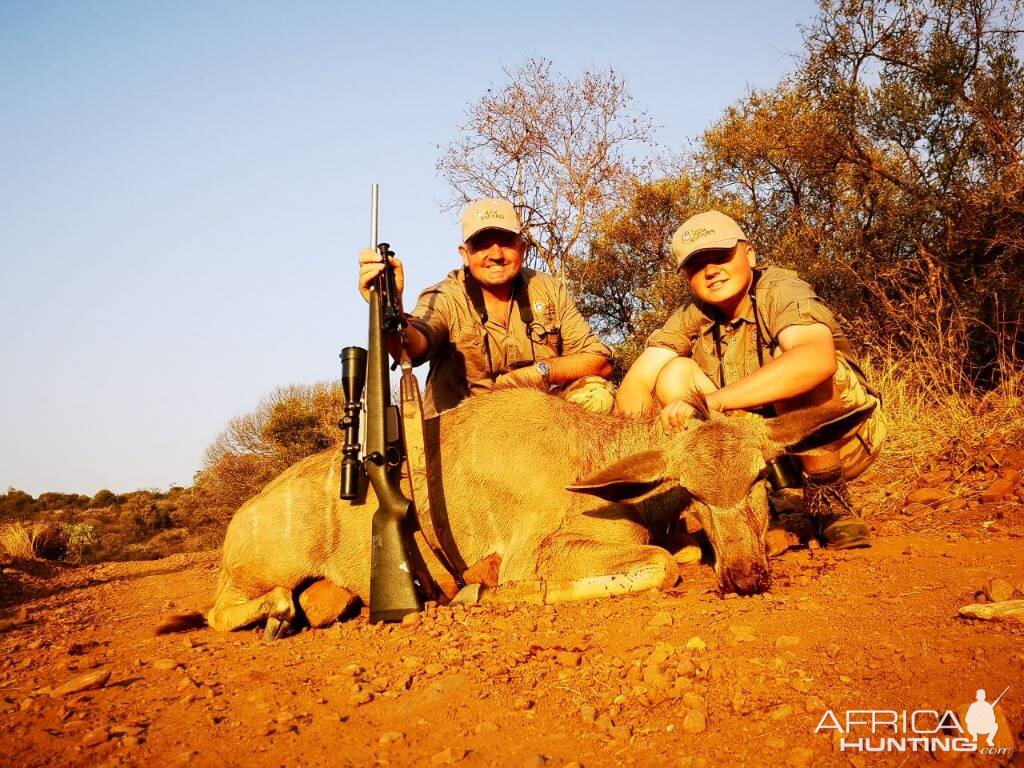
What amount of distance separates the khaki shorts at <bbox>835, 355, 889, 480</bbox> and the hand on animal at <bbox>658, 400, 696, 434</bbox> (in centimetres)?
146

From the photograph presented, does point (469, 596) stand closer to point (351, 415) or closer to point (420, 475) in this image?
point (420, 475)

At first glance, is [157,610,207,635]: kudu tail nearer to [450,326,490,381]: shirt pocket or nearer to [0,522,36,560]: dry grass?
[450,326,490,381]: shirt pocket

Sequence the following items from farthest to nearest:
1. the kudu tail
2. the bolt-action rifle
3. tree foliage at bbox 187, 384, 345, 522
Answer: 1. tree foliage at bbox 187, 384, 345, 522
2. the kudu tail
3. the bolt-action rifle

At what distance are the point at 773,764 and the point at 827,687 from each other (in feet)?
1.73

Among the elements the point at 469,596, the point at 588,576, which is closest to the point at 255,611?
the point at 469,596

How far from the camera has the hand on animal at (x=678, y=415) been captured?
5105mm

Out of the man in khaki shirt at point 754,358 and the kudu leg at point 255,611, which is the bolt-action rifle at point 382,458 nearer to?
the kudu leg at point 255,611

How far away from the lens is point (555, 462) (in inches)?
212

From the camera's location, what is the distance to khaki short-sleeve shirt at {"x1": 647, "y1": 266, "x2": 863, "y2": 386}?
18.0 ft

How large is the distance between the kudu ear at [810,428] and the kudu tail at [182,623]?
13.9ft

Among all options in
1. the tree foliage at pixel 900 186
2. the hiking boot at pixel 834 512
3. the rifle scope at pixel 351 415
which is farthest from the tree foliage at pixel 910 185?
the rifle scope at pixel 351 415

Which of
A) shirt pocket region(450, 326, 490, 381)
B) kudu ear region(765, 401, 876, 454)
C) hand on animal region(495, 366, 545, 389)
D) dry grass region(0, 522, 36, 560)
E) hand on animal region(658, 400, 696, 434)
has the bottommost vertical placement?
dry grass region(0, 522, 36, 560)

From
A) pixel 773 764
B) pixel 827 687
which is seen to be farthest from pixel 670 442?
pixel 773 764

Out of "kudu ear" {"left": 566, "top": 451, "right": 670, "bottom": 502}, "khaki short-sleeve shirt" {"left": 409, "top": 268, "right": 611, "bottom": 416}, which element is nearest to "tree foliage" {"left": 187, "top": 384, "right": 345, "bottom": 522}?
"khaki short-sleeve shirt" {"left": 409, "top": 268, "right": 611, "bottom": 416}
